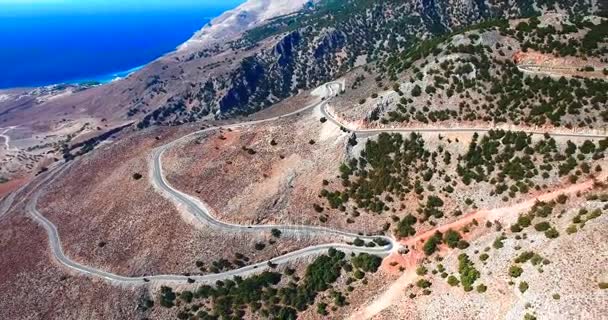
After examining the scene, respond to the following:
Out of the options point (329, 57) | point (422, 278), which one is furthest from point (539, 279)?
point (329, 57)

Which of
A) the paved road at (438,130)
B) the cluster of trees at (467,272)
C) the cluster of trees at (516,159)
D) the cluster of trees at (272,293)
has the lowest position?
the cluster of trees at (272,293)

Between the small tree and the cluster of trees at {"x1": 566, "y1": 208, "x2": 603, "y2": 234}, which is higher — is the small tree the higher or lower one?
the lower one

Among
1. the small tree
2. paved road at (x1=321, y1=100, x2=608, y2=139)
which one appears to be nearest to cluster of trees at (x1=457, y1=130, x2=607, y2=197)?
paved road at (x1=321, y1=100, x2=608, y2=139)

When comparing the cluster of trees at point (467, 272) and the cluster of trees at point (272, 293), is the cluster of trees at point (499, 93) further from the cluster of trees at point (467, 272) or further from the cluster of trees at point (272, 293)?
the cluster of trees at point (272, 293)

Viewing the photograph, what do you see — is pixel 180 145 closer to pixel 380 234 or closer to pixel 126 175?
pixel 126 175

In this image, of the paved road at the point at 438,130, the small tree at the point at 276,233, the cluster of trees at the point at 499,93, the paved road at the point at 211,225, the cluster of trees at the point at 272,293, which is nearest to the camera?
the paved road at the point at 438,130

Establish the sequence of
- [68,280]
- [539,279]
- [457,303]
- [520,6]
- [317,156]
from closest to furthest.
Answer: [539,279]
[457,303]
[68,280]
[317,156]
[520,6]

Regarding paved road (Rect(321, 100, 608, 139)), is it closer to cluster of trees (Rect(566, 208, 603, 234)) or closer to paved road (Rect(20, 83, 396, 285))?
cluster of trees (Rect(566, 208, 603, 234))

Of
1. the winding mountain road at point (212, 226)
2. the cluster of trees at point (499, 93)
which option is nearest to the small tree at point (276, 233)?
the winding mountain road at point (212, 226)

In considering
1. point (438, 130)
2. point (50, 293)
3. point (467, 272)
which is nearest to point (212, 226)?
point (50, 293)

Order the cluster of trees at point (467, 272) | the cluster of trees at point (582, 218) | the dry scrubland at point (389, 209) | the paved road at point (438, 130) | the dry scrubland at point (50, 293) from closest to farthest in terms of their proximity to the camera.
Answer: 1. the cluster of trees at point (582, 218)
2. the dry scrubland at point (389, 209)
3. the cluster of trees at point (467, 272)
4. the paved road at point (438, 130)
5. the dry scrubland at point (50, 293)

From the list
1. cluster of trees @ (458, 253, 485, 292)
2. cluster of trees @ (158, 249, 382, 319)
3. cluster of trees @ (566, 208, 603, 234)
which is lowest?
cluster of trees @ (158, 249, 382, 319)
